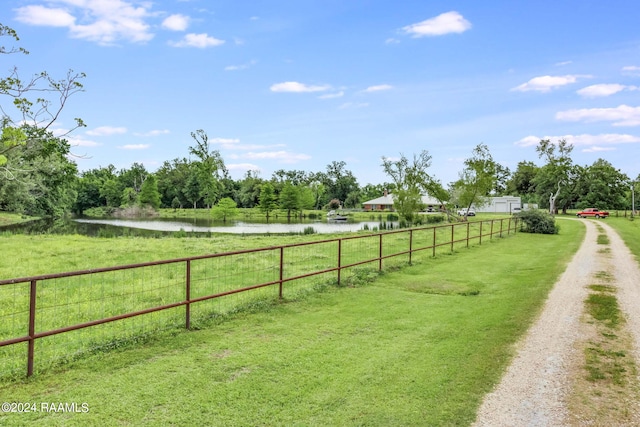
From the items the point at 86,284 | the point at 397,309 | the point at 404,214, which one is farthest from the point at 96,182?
the point at 397,309

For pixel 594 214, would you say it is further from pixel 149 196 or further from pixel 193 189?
pixel 149 196

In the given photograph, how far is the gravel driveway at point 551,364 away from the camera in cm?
379

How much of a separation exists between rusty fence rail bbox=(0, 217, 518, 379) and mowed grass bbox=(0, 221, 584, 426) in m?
0.45

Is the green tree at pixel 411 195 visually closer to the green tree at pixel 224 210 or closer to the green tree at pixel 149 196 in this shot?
the green tree at pixel 224 210

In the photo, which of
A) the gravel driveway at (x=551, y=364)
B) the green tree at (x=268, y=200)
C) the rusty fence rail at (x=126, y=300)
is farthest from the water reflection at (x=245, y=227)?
the gravel driveway at (x=551, y=364)

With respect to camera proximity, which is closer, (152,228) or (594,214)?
(152,228)

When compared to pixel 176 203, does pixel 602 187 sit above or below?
above

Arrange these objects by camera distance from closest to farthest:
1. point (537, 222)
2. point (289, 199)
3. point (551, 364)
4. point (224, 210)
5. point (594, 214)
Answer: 1. point (551, 364)
2. point (537, 222)
3. point (594, 214)
4. point (224, 210)
5. point (289, 199)

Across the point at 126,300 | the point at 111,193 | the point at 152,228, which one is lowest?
the point at 152,228

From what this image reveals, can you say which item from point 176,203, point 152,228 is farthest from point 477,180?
point 176,203

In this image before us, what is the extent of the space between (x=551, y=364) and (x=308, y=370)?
2.87 meters

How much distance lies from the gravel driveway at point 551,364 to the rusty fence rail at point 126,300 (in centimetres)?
403

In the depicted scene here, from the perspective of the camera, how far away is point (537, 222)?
27109mm

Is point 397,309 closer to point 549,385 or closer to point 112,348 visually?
point 549,385
